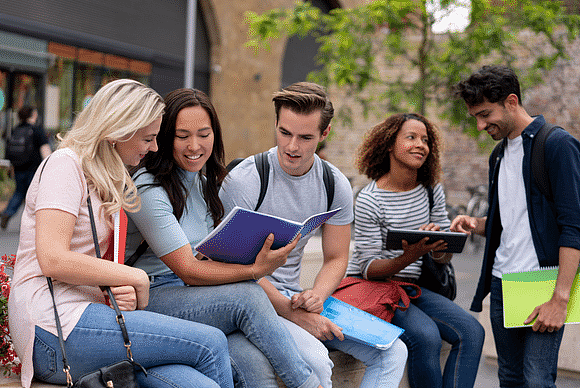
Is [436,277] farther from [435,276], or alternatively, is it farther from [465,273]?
[465,273]

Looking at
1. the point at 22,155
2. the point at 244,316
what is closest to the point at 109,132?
the point at 244,316

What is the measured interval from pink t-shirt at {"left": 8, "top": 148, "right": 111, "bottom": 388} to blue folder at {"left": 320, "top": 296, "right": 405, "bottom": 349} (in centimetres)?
124

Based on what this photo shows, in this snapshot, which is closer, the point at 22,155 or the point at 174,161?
the point at 174,161

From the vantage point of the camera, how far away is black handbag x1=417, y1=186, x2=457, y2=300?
3.57m

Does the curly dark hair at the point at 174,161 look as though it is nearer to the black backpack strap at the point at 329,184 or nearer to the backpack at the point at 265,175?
the backpack at the point at 265,175

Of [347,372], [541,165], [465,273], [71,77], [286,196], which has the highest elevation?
[71,77]

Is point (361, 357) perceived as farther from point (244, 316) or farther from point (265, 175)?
point (265, 175)

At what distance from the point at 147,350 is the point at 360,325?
1.20 m

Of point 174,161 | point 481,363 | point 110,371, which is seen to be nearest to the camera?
point 110,371

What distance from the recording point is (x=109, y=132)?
7.20 ft

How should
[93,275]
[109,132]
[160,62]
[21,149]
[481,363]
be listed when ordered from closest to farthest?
[93,275], [109,132], [481,363], [21,149], [160,62]

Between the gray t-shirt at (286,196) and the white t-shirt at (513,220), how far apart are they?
0.80 meters

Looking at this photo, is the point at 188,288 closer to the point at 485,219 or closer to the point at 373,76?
the point at 485,219

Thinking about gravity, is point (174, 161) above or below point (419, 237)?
above
